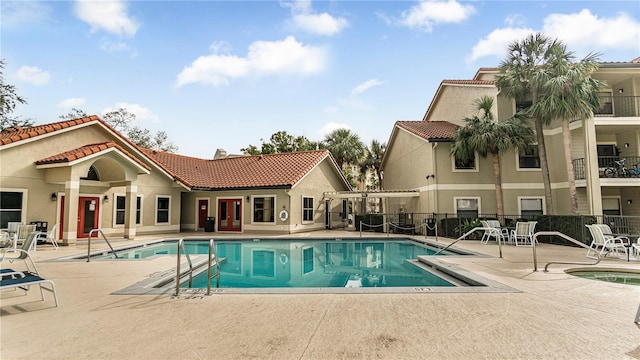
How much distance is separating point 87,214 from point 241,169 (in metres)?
9.75

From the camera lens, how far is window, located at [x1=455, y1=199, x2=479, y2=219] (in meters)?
19.7

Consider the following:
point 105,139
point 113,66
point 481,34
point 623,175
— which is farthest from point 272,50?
point 623,175

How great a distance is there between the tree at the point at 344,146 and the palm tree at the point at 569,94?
67.7ft

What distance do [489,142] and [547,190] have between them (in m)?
3.85

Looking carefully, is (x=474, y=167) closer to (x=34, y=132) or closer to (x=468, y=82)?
(x=468, y=82)

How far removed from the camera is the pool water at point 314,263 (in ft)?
29.4

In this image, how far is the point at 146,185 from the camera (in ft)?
65.2

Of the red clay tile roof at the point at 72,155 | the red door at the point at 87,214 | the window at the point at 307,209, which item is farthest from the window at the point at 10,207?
the window at the point at 307,209

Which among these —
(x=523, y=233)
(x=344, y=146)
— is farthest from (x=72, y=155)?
(x=344, y=146)

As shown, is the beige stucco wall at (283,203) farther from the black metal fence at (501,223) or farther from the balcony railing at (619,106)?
the balcony railing at (619,106)

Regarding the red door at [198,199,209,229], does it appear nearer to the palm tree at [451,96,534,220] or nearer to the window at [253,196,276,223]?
the window at [253,196,276,223]

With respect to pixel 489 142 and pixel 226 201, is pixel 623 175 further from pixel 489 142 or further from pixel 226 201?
pixel 226 201

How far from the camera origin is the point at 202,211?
2288 centimetres

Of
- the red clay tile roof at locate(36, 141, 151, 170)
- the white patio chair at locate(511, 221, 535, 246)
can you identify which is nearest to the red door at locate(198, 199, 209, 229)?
the red clay tile roof at locate(36, 141, 151, 170)
